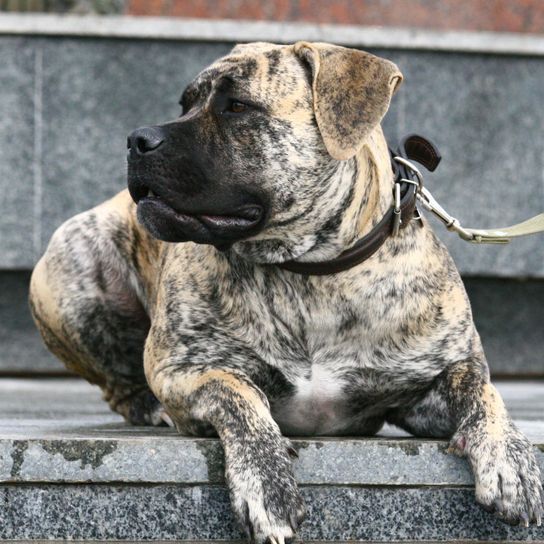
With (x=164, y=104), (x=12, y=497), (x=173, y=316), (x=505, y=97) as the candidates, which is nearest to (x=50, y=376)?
(x=164, y=104)

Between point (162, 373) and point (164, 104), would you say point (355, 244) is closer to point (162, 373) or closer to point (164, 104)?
point (162, 373)

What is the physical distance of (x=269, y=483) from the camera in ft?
9.98

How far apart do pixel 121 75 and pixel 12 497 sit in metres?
3.94

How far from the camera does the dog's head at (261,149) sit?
3398mm

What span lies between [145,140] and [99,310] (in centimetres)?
119

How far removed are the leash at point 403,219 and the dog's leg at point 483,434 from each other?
428 mm

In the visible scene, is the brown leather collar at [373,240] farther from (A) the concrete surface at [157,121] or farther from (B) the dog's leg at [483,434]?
(A) the concrete surface at [157,121]

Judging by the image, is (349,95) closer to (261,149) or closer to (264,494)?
(261,149)

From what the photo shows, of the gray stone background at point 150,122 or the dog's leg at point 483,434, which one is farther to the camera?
the gray stone background at point 150,122

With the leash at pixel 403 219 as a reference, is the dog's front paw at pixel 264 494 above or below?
below

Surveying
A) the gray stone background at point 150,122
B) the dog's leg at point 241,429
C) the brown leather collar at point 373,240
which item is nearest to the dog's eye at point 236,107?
the brown leather collar at point 373,240

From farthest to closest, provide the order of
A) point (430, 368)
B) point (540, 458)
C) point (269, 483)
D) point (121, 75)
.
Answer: point (121, 75), point (430, 368), point (540, 458), point (269, 483)

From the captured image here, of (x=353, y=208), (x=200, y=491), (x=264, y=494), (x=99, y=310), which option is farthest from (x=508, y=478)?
(x=99, y=310)

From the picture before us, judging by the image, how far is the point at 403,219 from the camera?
3.61m
